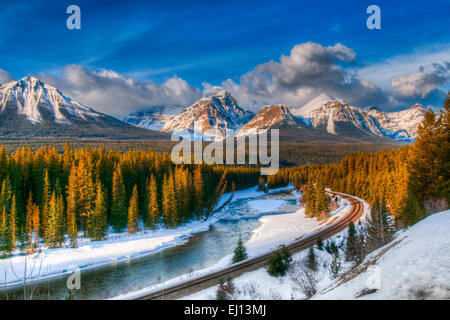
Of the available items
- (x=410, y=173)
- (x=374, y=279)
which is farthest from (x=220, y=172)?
(x=374, y=279)

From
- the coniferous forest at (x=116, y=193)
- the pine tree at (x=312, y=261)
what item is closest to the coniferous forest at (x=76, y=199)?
the coniferous forest at (x=116, y=193)

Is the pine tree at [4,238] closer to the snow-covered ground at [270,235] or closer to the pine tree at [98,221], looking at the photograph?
the pine tree at [98,221]

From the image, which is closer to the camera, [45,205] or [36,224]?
[36,224]

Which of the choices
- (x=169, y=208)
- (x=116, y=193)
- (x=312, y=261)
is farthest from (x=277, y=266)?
(x=116, y=193)

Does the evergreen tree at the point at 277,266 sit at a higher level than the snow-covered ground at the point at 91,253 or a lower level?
higher

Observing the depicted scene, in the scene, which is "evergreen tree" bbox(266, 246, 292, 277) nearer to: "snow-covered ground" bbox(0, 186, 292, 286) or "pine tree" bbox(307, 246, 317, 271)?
"pine tree" bbox(307, 246, 317, 271)

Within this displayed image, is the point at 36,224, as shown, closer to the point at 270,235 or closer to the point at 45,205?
the point at 45,205
